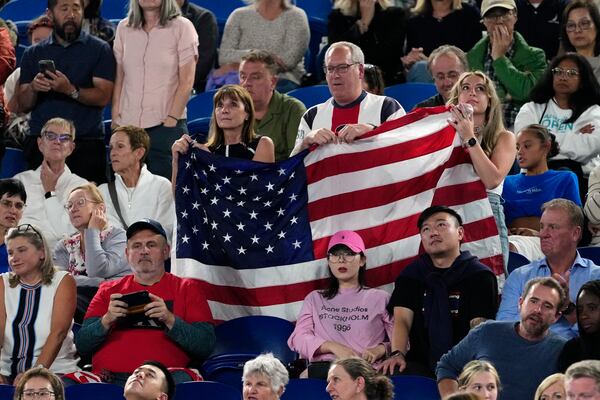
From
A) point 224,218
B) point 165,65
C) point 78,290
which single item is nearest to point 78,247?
point 78,290

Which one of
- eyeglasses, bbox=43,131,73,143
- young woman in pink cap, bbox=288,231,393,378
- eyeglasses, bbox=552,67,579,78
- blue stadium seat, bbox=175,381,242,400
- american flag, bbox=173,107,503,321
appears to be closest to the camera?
blue stadium seat, bbox=175,381,242,400

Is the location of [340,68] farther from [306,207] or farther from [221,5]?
[221,5]

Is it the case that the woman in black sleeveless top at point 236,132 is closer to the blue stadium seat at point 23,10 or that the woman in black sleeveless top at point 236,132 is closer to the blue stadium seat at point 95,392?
the blue stadium seat at point 95,392

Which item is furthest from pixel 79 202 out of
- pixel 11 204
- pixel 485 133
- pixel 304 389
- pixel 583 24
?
pixel 583 24

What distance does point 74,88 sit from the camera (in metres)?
10.9

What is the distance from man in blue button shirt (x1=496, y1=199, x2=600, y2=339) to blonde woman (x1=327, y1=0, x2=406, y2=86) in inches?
140

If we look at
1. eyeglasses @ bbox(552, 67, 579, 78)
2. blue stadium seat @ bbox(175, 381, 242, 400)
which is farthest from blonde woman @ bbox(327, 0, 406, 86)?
blue stadium seat @ bbox(175, 381, 242, 400)

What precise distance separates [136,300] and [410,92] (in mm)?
3638

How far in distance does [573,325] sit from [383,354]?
3.46 feet

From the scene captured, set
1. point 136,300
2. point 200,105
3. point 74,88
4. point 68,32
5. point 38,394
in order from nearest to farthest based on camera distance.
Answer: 1. point 38,394
2. point 136,300
3. point 74,88
4. point 68,32
5. point 200,105

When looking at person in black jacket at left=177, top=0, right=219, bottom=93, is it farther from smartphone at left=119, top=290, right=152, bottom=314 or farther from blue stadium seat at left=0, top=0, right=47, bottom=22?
smartphone at left=119, top=290, right=152, bottom=314

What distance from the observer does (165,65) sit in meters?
11.1

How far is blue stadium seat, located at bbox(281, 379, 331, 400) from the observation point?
8094mm

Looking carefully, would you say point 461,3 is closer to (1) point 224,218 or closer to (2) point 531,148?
(2) point 531,148
